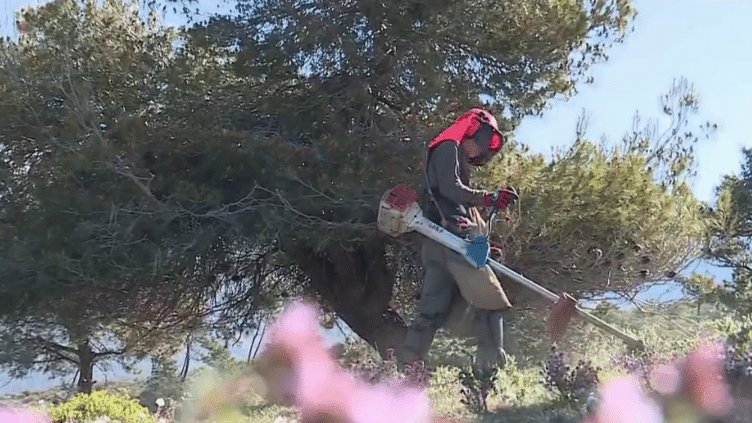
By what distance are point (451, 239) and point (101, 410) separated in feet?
6.89

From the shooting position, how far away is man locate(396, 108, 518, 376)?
468cm

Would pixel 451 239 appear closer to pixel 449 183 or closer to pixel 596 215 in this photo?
pixel 449 183

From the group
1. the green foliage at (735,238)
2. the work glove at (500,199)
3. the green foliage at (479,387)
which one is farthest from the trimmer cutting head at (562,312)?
the green foliage at (735,238)

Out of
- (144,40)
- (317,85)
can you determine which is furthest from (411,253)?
(144,40)

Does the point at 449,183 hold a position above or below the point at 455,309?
above

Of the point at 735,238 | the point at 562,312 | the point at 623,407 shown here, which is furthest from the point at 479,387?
the point at 735,238

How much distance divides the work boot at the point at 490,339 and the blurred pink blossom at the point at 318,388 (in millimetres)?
3904

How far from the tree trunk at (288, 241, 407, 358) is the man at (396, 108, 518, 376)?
348cm

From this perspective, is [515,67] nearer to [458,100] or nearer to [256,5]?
[458,100]

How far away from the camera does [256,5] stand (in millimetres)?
8031

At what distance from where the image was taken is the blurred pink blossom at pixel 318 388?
2.84ft

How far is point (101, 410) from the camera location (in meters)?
3.50

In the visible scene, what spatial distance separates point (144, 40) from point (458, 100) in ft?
11.1

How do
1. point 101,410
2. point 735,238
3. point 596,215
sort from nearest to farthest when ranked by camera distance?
point 101,410 < point 596,215 < point 735,238
